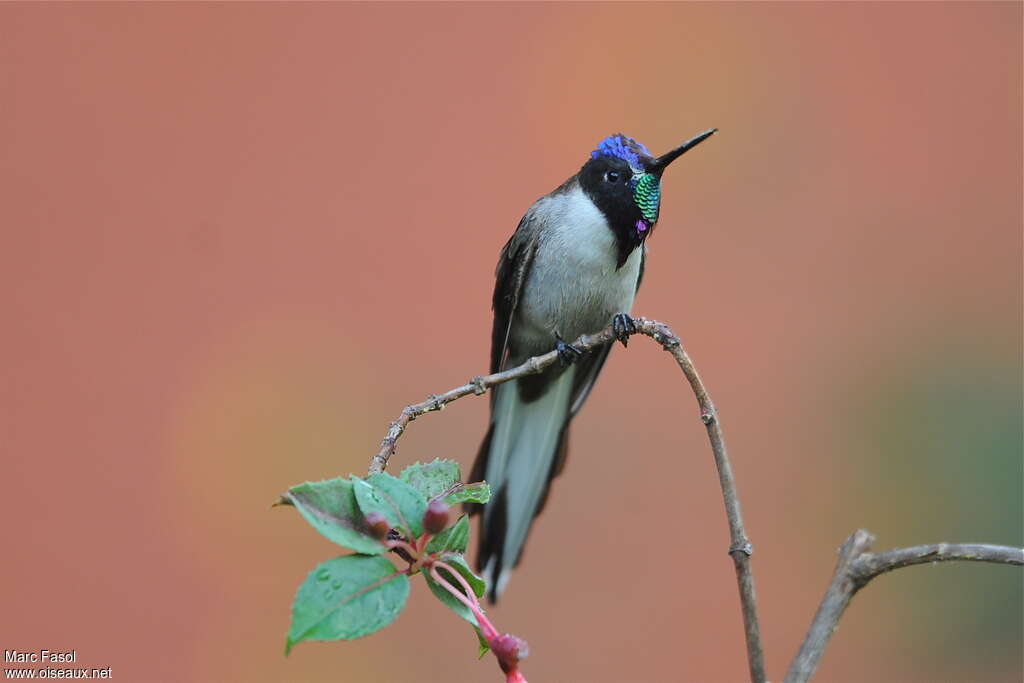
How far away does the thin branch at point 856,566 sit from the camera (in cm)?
61

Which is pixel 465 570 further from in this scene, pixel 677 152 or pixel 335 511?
pixel 677 152

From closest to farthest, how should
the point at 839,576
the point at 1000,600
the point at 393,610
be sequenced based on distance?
1. the point at 393,610
2. the point at 839,576
3. the point at 1000,600

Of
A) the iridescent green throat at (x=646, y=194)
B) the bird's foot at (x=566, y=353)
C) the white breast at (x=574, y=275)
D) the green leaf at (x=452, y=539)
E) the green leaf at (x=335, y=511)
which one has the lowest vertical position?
the green leaf at (x=452, y=539)

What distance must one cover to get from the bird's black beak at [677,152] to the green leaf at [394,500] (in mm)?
651

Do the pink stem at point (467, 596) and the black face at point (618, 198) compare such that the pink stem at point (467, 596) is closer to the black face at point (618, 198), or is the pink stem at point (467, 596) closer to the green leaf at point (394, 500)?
the green leaf at point (394, 500)

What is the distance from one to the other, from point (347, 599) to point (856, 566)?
1.07ft

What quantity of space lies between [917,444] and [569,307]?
49.8 inches

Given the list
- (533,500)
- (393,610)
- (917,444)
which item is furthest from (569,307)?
(917,444)

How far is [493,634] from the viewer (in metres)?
0.55

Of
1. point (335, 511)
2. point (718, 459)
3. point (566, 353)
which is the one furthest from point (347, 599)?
point (566, 353)

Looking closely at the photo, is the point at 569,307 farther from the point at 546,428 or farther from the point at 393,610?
the point at 393,610

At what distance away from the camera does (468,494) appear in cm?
63

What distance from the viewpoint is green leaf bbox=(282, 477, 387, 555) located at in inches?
21.9

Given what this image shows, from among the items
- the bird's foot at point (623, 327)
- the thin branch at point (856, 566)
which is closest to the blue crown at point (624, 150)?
the bird's foot at point (623, 327)
